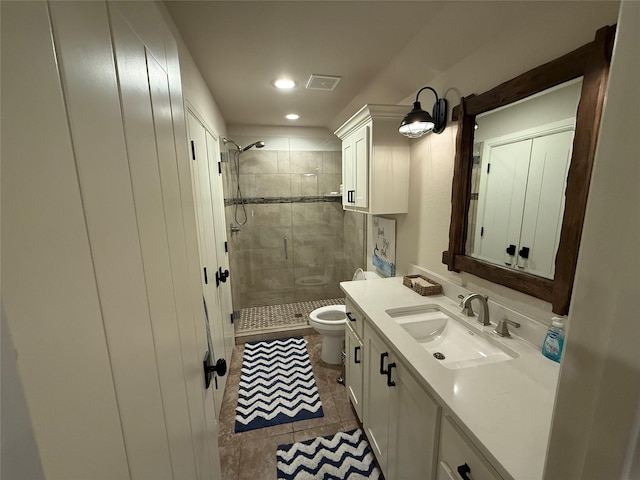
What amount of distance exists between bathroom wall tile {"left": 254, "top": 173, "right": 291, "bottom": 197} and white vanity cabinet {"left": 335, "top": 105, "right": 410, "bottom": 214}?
151 centimetres

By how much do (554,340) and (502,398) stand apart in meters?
0.36

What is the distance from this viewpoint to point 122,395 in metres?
0.42

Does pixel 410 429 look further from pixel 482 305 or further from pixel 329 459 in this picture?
pixel 329 459

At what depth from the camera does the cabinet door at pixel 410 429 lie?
94 centimetres

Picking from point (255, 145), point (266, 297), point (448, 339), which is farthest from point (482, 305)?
point (266, 297)

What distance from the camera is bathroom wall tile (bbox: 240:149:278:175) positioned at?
10.6ft

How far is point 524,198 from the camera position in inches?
45.4

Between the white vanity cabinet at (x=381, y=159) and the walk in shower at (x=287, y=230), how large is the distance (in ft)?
3.72

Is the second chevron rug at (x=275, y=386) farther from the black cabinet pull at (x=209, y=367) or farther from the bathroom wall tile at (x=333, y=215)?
the bathroom wall tile at (x=333, y=215)

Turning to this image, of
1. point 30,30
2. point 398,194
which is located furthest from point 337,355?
point 30,30

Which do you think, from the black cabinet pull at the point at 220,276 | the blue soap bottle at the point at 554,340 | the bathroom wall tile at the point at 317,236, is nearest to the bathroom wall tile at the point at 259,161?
the bathroom wall tile at the point at 317,236

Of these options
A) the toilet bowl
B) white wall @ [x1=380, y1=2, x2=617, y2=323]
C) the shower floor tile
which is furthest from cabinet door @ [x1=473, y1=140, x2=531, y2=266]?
the shower floor tile

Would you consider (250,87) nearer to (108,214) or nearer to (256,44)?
(256,44)

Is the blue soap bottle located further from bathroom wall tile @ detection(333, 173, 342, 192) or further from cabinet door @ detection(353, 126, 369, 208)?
bathroom wall tile @ detection(333, 173, 342, 192)
